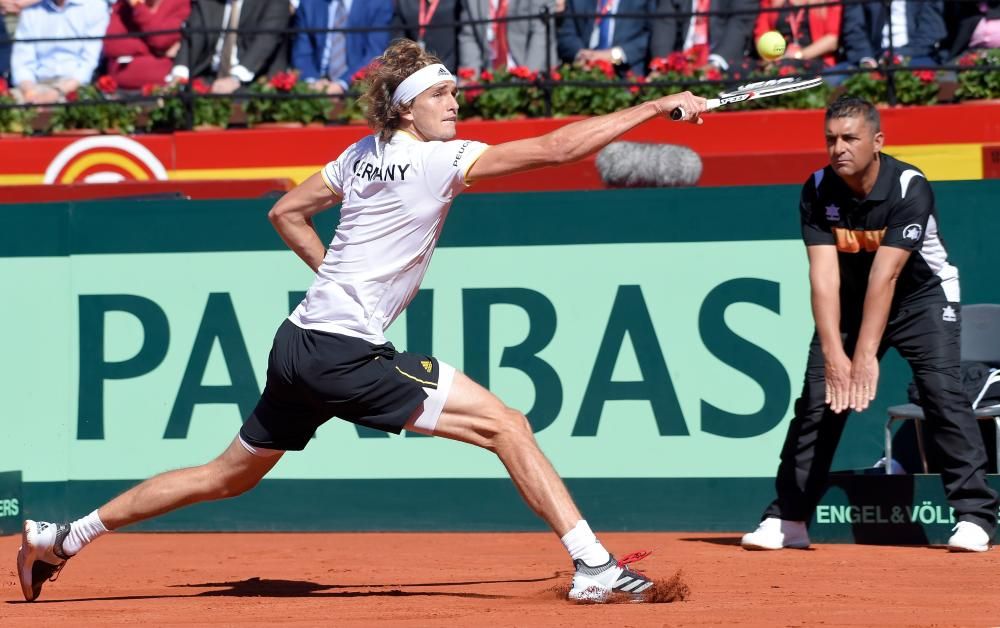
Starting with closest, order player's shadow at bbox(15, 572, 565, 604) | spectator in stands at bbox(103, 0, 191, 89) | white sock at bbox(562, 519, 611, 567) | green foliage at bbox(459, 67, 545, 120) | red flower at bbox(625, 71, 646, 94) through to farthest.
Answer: white sock at bbox(562, 519, 611, 567) < player's shadow at bbox(15, 572, 565, 604) < red flower at bbox(625, 71, 646, 94) < green foliage at bbox(459, 67, 545, 120) < spectator in stands at bbox(103, 0, 191, 89)

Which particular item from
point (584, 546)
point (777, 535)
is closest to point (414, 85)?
point (584, 546)

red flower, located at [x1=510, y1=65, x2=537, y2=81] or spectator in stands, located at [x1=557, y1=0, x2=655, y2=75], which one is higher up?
spectator in stands, located at [x1=557, y1=0, x2=655, y2=75]

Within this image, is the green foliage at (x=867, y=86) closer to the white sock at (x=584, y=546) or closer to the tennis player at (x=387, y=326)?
the tennis player at (x=387, y=326)

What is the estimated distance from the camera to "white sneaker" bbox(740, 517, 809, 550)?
24.5 ft

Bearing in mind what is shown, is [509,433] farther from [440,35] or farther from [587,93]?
[440,35]

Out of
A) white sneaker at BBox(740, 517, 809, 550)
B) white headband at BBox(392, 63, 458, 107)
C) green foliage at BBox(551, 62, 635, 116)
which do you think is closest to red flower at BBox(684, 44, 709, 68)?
green foliage at BBox(551, 62, 635, 116)

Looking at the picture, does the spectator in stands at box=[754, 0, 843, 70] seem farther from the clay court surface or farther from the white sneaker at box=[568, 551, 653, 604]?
the white sneaker at box=[568, 551, 653, 604]

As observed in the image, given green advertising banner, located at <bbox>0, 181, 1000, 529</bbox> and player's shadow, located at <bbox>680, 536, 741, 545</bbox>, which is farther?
green advertising banner, located at <bbox>0, 181, 1000, 529</bbox>

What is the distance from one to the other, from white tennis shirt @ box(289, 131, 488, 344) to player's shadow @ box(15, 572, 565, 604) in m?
1.15

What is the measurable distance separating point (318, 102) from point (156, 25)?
1879 mm

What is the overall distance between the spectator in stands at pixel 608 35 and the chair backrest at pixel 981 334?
17.3 ft

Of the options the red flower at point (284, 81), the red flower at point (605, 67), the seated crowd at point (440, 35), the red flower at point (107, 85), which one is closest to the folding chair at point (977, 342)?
the seated crowd at point (440, 35)

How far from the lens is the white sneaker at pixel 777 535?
7465 mm

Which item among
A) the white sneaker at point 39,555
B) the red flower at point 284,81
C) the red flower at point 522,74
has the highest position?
the red flower at point 522,74
